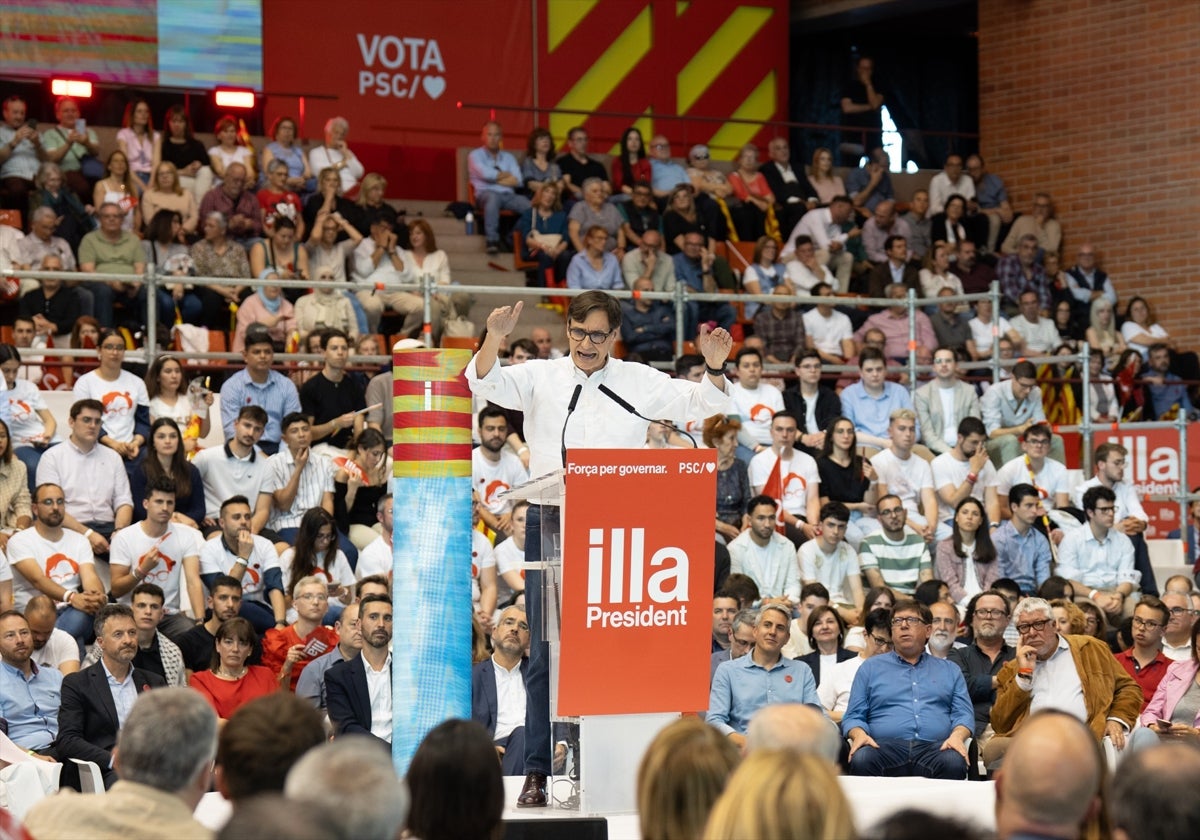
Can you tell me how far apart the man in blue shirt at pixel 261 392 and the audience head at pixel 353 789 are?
23.4ft

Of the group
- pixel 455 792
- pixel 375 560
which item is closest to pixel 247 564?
pixel 375 560

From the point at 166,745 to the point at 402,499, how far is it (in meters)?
2.66

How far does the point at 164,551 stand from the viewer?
29.8ft

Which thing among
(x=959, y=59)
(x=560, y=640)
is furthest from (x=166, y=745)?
(x=959, y=59)

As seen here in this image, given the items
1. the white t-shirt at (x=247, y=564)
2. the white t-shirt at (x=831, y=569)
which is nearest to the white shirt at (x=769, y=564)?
the white t-shirt at (x=831, y=569)

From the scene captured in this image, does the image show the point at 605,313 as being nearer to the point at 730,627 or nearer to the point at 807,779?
the point at 807,779

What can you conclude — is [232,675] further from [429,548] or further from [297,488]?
[429,548]

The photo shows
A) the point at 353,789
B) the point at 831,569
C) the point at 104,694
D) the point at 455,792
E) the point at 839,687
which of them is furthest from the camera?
the point at 831,569

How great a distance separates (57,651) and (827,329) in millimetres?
6719

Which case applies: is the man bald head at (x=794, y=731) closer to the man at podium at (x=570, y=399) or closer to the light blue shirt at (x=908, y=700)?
the man at podium at (x=570, y=399)

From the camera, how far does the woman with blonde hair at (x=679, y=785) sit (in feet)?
11.3

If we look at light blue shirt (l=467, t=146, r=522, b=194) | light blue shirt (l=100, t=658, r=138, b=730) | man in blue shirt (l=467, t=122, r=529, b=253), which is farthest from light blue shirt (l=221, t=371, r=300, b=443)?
light blue shirt (l=467, t=146, r=522, b=194)

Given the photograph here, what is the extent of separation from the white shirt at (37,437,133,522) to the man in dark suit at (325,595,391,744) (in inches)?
81.3

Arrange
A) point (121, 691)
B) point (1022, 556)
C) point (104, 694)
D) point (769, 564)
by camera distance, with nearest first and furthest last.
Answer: point (104, 694) → point (121, 691) → point (769, 564) → point (1022, 556)
